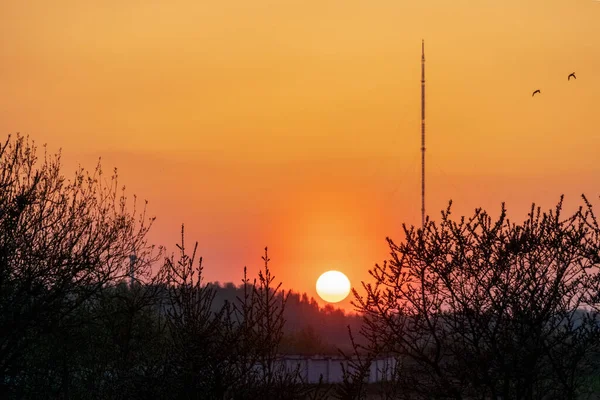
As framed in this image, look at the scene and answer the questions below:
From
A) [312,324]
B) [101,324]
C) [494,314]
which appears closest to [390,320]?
[494,314]

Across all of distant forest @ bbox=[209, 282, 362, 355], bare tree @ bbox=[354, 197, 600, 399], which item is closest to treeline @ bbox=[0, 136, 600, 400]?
bare tree @ bbox=[354, 197, 600, 399]

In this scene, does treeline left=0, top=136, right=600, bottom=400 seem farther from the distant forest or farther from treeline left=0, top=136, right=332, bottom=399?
the distant forest

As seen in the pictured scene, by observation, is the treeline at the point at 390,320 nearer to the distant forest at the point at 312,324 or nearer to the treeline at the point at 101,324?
the treeline at the point at 101,324

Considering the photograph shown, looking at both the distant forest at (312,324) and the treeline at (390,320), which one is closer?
the treeline at (390,320)

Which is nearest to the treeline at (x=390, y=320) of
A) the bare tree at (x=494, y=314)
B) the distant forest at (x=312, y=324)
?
the bare tree at (x=494, y=314)

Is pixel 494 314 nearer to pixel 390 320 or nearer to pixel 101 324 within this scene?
pixel 390 320

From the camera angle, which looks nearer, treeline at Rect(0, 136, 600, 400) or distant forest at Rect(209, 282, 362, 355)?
treeline at Rect(0, 136, 600, 400)

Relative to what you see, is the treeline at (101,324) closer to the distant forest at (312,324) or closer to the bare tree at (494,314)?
the bare tree at (494,314)

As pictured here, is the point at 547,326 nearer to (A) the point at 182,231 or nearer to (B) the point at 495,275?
(B) the point at 495,275

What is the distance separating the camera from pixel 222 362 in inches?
460

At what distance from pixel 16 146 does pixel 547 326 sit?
44.1ft

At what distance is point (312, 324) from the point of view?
10762cm

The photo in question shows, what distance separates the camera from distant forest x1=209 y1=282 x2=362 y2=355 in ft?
250

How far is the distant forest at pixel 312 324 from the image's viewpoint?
76.1 m
